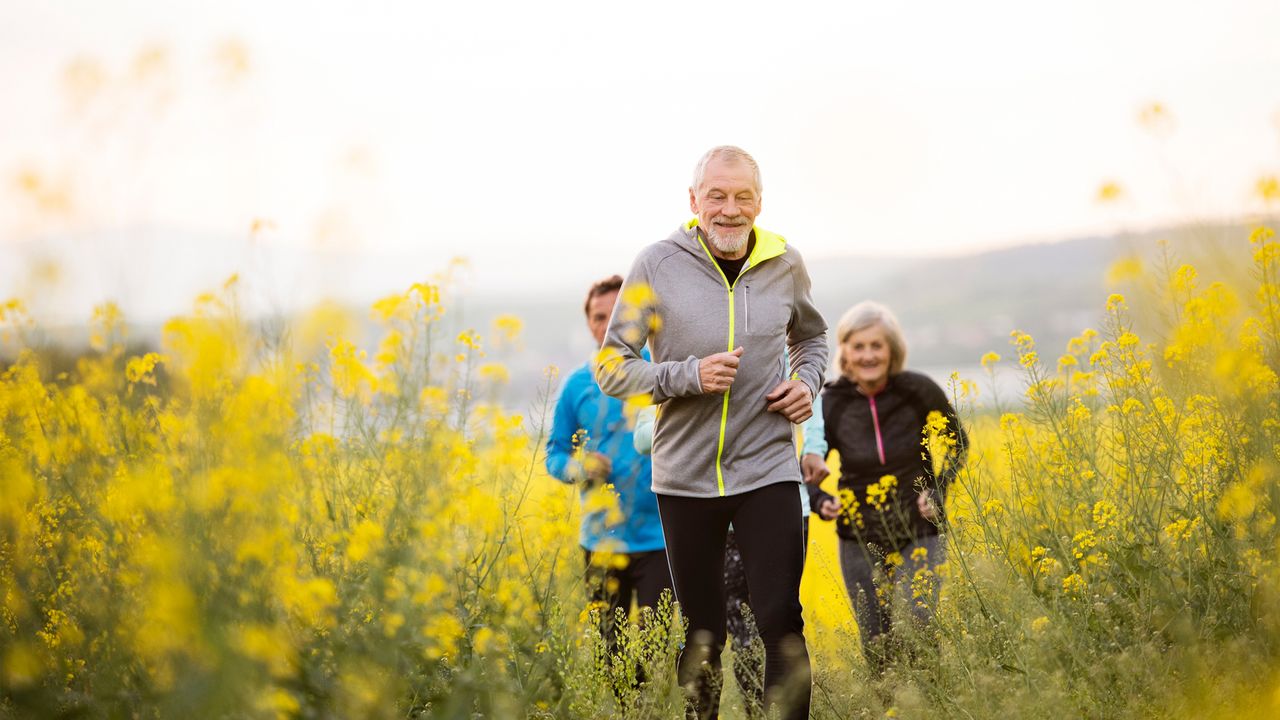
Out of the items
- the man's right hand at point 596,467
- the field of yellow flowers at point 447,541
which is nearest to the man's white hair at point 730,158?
the field of yellow flowers at point 447,541

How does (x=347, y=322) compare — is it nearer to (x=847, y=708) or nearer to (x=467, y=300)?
(x=467, y=300)

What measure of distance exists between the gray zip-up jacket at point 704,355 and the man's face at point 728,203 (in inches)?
3.1

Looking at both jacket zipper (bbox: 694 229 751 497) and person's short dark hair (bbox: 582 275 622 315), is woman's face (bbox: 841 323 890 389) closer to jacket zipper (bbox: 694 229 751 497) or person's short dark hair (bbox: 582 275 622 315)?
person's short dark hair (bbox: 582 275 622 315)

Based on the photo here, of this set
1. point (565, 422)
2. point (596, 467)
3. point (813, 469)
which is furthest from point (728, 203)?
point (565, 422)

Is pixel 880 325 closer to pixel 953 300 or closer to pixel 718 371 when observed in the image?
pixel 718 371

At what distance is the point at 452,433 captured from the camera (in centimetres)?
311

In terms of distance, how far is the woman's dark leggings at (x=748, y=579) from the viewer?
11.6ft

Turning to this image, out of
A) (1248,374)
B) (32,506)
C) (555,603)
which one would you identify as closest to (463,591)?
(555,603)

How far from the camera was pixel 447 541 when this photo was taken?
116 inches

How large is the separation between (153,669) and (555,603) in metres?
1.33

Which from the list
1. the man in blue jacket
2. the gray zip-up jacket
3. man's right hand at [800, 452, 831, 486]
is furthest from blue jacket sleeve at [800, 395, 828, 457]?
the gray zip-up jacket

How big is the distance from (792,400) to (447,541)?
1.26m

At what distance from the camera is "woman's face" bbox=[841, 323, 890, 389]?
17.4ft

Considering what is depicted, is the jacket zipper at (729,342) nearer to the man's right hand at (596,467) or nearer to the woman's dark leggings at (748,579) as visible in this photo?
the woman's dark leggings at (748,579)
